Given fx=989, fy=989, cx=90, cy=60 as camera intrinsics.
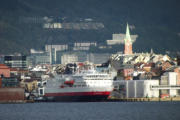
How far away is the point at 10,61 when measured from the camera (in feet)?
528

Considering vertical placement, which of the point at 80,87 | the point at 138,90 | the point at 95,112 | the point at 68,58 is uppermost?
the point at 68,58

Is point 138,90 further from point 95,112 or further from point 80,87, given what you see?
→ point 95,112

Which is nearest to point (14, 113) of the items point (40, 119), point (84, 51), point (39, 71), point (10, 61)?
point (40, 119)

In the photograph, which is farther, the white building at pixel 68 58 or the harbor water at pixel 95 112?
the white building at pixel 68 58

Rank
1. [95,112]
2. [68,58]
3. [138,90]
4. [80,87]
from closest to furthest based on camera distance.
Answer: [95,112] < [80,87] < [138,90] < [68,58]

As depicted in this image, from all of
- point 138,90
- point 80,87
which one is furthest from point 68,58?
point 80,87

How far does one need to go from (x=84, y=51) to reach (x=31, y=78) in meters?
70.3

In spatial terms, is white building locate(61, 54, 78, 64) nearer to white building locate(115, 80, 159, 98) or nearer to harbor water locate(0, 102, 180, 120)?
white building locate(115, 80, 159, 98)

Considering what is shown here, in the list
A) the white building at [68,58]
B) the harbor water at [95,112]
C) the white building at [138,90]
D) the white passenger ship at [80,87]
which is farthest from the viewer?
the white building at [68,58]

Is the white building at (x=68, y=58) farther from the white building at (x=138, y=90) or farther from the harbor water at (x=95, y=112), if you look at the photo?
the harbor water at (x=95, y=112)

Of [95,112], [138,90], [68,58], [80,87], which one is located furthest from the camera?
[68,58]

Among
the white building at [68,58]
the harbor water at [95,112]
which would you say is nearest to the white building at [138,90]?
the harbor water at [95,112]

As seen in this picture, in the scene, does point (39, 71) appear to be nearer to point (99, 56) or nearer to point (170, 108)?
point (99, 56)

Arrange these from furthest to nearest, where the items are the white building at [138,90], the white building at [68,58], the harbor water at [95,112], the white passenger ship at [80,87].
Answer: the white building at [68,58] < the white building at [138,90] < the white passenger ship at [80,87] < the harbor water at [95,112]
